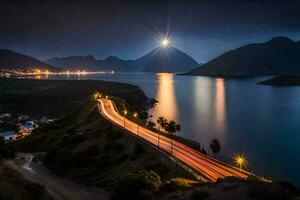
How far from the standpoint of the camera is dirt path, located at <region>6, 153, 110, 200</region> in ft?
146

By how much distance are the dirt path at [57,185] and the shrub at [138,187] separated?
8.65 m

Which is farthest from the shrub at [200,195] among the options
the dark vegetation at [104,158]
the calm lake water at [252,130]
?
the calm lake water at [252,130]

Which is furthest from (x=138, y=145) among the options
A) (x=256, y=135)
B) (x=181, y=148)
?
(x=256, y=135)

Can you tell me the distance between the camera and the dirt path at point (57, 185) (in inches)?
1753

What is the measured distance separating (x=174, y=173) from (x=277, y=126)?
101 m

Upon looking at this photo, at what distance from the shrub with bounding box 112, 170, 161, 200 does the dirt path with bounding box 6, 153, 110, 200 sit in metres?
8.65

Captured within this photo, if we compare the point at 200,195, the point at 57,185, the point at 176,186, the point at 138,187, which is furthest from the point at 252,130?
the point at 200,195

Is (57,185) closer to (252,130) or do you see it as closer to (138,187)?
(138,187)

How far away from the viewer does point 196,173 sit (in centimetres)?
4016

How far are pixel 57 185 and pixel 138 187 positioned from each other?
2257 cm

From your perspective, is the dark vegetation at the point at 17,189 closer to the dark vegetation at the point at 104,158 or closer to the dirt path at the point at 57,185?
the dirt path at the point at 57,185

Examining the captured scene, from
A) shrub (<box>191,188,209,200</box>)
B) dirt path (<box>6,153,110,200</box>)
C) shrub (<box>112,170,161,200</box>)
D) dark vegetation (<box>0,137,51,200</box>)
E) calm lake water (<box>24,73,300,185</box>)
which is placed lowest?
calm lake water (<box>24,73,300,185</box>)

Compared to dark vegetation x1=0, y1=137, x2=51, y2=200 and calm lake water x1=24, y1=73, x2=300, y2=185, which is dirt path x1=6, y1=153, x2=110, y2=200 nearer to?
dark vegetation x1=0, y1=137, x2=51, y2=200

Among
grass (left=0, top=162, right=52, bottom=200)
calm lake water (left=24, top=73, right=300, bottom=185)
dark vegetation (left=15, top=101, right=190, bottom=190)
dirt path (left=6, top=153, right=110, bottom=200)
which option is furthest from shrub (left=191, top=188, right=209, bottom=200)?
calm lake water (left=24, top=73, right=300, bottom=185)
